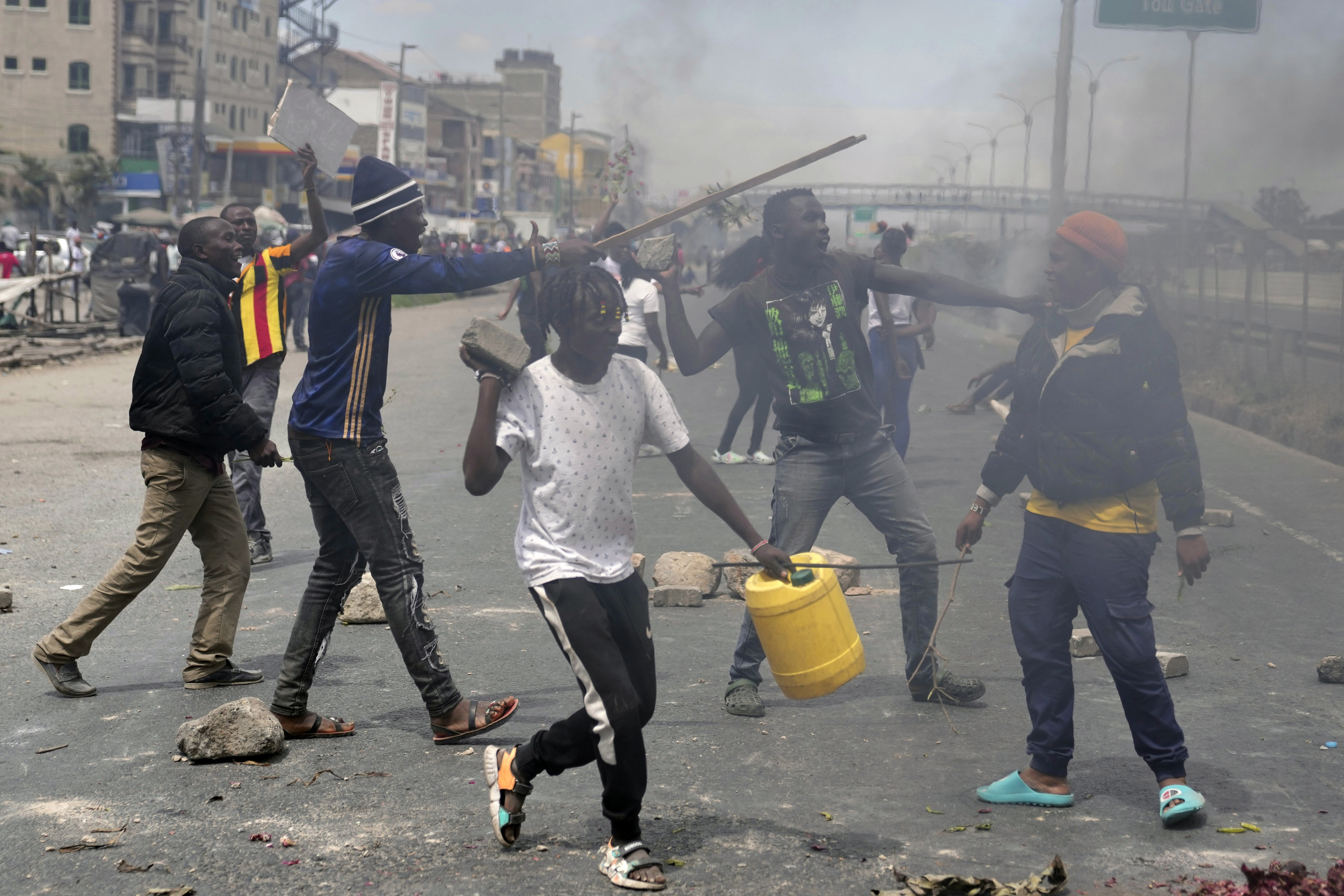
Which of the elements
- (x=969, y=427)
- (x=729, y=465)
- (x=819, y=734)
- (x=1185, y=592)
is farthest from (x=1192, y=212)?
(x=819, y=734)

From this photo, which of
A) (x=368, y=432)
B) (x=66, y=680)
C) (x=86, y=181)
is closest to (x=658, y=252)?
(x=368, y=432)

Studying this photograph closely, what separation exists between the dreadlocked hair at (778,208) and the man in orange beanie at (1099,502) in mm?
1121

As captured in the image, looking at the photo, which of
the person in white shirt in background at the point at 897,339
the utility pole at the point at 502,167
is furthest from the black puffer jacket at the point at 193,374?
the utility pole at the point at 502,167

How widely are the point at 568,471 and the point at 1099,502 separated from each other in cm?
151

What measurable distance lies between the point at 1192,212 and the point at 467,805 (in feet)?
149

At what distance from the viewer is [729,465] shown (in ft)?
35.1

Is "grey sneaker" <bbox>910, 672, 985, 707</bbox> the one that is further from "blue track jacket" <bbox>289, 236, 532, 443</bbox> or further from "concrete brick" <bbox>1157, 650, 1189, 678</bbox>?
"blue track jacket" <bbox>289, 236, 532, 443</bbox>

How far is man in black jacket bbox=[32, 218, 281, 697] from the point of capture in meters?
4.85

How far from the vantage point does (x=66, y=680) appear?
4.96 meters

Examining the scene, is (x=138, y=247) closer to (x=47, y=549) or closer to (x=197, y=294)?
(x=47, y=549)

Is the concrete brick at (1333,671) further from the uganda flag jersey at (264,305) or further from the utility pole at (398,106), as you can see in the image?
the utility pole at (398,106)

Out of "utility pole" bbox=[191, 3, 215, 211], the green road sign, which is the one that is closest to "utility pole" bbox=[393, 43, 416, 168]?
"utility pole" bbox=[191, 3, 215, 211]

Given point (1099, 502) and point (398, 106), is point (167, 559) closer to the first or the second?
point (1099, 502)

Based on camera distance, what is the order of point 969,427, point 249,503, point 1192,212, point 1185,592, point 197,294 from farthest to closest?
point 1192,212 → point 969,427 → point 249,503 → point 1185,592 → point 197,294
